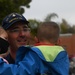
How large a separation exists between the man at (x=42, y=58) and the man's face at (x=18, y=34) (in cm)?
61

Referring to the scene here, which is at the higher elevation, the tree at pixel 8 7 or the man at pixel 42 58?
the man at pixel 42 58

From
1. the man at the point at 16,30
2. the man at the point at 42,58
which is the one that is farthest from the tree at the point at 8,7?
the man at the point at 42,58

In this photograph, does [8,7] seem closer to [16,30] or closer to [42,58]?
[16,30]

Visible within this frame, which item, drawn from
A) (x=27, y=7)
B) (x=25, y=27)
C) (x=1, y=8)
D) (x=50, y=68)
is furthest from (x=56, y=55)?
(x=27, y=7)

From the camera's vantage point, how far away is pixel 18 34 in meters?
4.24

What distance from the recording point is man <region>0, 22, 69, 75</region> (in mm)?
3252

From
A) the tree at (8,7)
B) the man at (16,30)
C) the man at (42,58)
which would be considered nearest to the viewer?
the man at (42,58)

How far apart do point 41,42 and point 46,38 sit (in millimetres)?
63

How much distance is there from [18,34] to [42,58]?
38.0 inches

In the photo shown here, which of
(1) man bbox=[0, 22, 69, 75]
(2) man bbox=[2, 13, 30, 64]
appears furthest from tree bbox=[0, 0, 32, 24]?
(1) man bbox=[0, 22, 69, 75]

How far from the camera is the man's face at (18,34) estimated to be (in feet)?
13.8

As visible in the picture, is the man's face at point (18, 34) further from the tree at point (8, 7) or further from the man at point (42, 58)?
the tree at point (8, 7)

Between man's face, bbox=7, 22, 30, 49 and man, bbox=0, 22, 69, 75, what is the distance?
0.61m

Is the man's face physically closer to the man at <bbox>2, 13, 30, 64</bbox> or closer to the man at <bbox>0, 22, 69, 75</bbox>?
the man at <bbox>2, 13, 30, 64</bbox>
